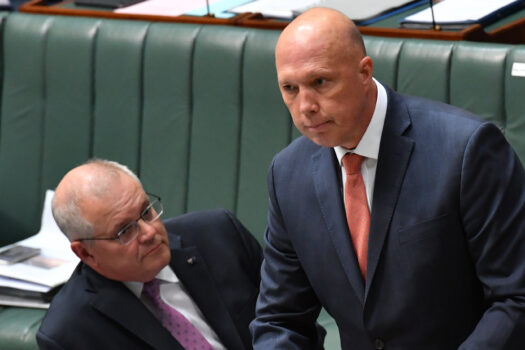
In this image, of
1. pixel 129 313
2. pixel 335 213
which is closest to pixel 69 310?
pixel 129 313

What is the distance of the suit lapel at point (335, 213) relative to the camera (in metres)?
1.63

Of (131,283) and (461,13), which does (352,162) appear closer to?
(131,283)

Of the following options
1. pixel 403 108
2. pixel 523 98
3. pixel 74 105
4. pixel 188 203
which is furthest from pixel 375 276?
pixel 74 105

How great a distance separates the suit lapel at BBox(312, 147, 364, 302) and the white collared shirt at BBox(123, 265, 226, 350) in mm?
961

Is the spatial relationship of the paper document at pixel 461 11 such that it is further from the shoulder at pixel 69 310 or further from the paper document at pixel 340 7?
the shoulder at pixel 69 310

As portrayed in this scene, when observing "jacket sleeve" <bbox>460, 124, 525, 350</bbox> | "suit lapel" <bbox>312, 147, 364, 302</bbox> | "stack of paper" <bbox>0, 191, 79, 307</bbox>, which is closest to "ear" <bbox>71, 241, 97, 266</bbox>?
"stack of paper" <bbox>0, 191, 79, 307</bbox>

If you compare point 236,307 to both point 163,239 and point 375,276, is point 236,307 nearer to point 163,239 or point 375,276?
point 163,239

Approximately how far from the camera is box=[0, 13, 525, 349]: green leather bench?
2.80 meters

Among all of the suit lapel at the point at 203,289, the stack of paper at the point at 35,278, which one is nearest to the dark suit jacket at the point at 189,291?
the suit lapel at the point at 203,289

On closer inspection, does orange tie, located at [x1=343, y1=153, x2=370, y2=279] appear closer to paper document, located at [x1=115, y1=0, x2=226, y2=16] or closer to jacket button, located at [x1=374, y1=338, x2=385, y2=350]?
jacket button, located at [x1=374, y1=338, x2=385, y2=350]

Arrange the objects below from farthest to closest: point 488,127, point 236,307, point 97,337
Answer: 1. point 236,307
2. point 97,337
3. point 488,127

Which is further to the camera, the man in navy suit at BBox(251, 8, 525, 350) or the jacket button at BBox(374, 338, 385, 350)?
the jacket button at BBox(374, 338, 385, 350)

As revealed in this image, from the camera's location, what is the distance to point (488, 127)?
151 cm

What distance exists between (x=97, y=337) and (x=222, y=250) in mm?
496
